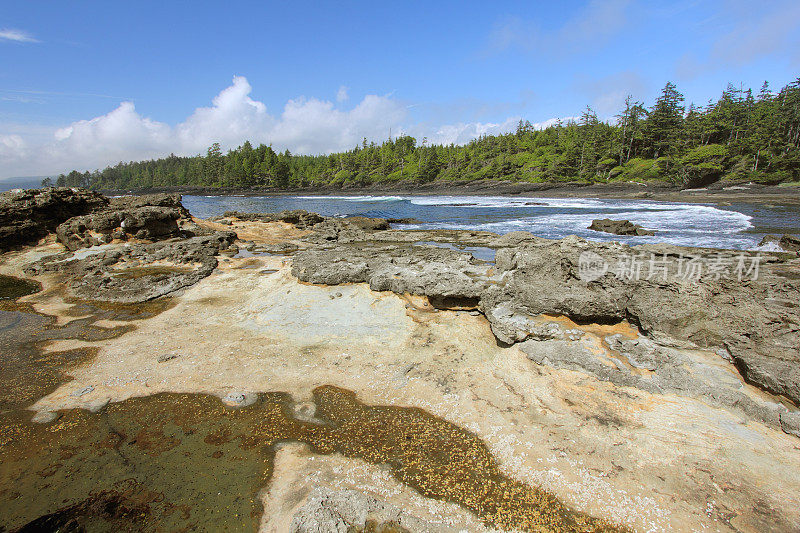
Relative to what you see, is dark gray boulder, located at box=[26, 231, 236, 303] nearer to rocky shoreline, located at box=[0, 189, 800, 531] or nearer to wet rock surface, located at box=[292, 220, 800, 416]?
rocky shoreline, located at box=[0, 189, 800, 531]

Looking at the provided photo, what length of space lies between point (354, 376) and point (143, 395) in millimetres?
3849

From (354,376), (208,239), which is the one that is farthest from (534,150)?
(354,376)

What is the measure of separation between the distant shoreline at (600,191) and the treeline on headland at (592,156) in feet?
8.07

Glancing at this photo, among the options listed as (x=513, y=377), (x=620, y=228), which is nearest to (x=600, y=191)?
(x=620, y=228)

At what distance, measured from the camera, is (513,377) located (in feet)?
21.0

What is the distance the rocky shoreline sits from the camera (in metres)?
4.08

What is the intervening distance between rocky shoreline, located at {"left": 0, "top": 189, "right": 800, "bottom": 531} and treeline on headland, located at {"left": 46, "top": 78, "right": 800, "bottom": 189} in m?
58.0

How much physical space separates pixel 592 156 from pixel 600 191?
16.4 m

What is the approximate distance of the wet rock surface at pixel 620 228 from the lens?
78.7 ft

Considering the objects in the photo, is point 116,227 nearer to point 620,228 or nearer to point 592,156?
point 620,228

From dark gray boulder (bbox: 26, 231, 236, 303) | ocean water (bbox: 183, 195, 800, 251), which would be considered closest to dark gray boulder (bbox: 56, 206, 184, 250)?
dark gray boulder (bbox: 26, 231, 236, 303)

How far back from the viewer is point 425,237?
82.5 feet

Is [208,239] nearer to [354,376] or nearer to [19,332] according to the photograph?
[19,332]

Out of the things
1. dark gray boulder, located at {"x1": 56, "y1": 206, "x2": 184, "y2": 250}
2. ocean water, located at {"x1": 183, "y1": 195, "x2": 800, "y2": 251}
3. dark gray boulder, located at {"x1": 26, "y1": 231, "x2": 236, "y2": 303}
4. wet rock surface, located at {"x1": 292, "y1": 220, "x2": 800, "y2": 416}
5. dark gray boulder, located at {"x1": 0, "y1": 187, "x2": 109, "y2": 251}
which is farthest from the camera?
ocean water, located at {"x1": 183, "y1": 195, "x2": 800, "y2": 251}
